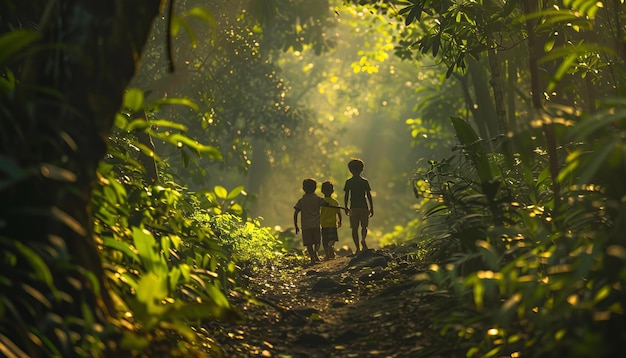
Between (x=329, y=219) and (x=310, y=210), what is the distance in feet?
1.22

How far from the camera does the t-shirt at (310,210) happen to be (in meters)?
12.3

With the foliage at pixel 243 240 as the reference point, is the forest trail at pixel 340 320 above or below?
below

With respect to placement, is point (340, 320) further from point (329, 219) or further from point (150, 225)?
point (329, 219)

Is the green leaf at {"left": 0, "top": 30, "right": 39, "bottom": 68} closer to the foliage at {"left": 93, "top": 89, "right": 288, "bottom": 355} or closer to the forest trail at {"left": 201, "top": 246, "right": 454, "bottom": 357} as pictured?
the foliage at {"left": 93, "top": 89, "right": 288, "bottom": 355}

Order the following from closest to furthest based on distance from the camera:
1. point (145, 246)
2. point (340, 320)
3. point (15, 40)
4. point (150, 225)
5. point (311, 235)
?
point (15, 40) < point (145, 246) < point (150, 225) < point (340, 320) < point (311, 235)

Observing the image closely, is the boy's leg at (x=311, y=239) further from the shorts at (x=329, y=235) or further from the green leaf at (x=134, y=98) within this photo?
the green leaf at (x=134, y=98)

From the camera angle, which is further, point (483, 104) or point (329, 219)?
point (483, 104)

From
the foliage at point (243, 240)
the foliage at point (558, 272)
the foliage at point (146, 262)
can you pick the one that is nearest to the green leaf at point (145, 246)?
the foliage at point (146, 262)

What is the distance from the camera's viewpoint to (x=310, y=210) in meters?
12.3

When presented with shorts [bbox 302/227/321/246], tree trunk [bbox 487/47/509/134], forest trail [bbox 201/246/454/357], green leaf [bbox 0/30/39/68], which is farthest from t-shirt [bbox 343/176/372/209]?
green leaf [bbox 0/30/39/68]

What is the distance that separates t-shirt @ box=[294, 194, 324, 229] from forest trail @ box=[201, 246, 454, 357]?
3.79 metres

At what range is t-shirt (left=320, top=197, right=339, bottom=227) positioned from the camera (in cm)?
1204

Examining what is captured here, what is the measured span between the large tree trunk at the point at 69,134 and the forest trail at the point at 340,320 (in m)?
1.49

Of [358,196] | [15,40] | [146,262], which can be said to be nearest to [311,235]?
[358,196]
